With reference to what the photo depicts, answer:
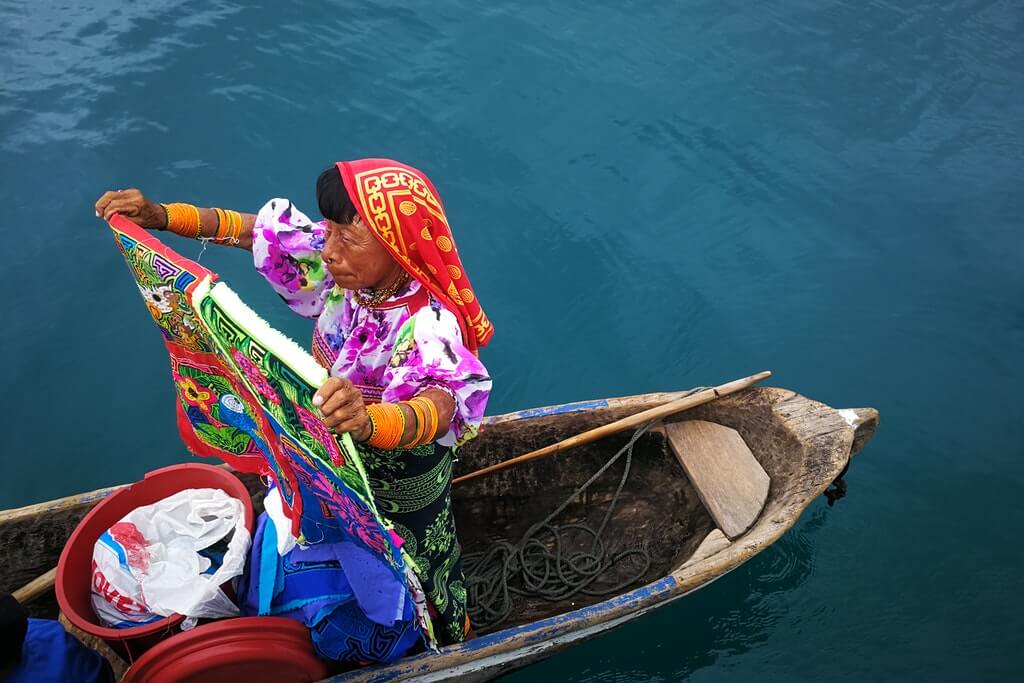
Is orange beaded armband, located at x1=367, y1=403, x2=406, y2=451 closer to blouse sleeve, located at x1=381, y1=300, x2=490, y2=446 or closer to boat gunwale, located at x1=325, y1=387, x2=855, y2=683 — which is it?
blouse sleeve, located at x1=381, y1=300, x2=490, y2=446

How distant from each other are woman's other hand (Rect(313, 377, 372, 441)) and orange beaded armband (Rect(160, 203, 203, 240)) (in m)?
1.30

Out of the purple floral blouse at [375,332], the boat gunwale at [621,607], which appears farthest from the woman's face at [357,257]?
the boat gunwale at [621,607]

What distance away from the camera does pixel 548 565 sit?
436 centimetres

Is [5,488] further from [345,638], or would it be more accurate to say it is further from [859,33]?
[859,33]

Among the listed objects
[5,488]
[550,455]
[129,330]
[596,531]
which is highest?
[550,455]

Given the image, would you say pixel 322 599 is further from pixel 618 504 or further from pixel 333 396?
pixel 618 504

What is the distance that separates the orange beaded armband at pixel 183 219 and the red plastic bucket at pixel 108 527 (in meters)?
0.98

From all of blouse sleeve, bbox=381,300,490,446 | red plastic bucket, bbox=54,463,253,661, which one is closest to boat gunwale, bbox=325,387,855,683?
red plastic bucket, bbox=54,463,253,661

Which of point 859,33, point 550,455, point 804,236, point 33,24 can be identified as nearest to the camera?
point 550,455

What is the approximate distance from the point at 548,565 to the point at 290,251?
2.24 m

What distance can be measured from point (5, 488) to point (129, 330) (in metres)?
1.37

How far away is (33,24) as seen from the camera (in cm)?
805

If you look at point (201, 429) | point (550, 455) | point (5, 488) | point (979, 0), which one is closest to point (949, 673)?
point (550, 455)

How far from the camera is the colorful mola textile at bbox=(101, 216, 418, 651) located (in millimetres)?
2164
